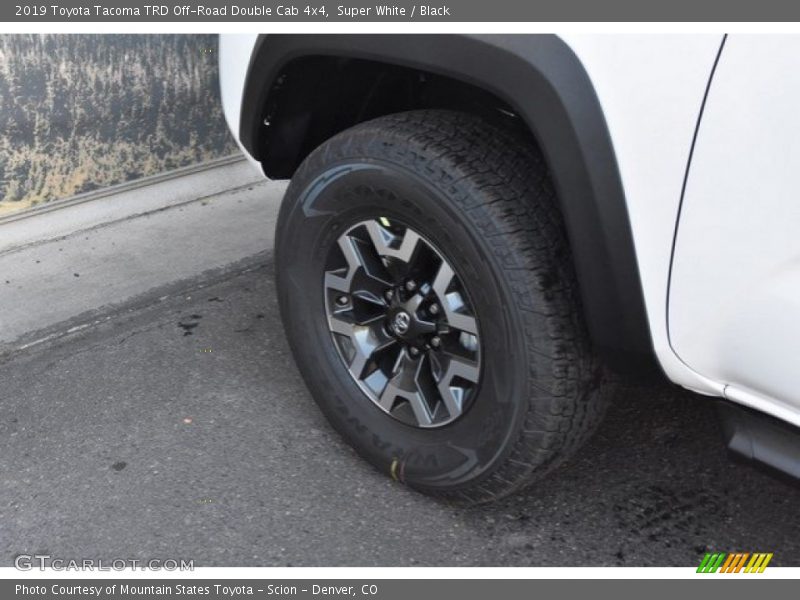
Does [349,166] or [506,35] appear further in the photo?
[349,166]

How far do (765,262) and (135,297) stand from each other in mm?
2479

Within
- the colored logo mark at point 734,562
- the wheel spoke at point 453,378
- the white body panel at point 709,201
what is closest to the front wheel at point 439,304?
the wheel spoke at point 453,378

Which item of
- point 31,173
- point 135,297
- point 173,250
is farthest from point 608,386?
point 31,173

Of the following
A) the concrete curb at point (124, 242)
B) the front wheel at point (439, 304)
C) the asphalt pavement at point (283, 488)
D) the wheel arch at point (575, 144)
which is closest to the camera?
the wheel arch at point (575, 144)

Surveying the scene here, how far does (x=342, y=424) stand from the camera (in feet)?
8.39

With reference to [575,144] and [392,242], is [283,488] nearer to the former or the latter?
[392,242]

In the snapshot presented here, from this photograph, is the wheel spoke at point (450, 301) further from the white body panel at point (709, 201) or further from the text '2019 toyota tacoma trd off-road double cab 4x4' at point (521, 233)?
the white body panel at point (709, 201)

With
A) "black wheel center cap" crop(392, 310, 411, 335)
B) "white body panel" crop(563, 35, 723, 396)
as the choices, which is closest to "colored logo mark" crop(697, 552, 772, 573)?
"white body panel" crop(563, 35, 723, 396)

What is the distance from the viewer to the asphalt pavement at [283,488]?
230 cm

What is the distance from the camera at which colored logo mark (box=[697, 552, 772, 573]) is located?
2.21m

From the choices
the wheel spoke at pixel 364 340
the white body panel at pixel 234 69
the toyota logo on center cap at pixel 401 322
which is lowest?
the wheel spoke at pixel 364 340

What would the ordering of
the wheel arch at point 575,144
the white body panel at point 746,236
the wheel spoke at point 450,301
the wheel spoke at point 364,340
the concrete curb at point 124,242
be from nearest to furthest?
the white body panel at point 746,236, the wheel arch at point 575,144, the wheel spoke at point 450,301, the wheel spoke at point 364,340, the concrete curb at point 124,242

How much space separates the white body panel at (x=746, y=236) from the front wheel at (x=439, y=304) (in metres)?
0.33
